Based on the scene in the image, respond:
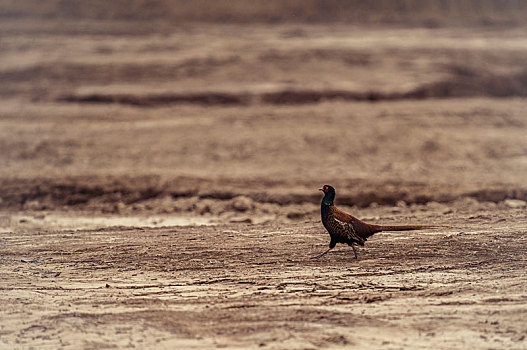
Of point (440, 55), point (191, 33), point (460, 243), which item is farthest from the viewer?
point (191, 33)

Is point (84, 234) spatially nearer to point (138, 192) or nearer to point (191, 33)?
point (138, 192)

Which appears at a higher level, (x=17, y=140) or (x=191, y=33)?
(x=191, y=33)

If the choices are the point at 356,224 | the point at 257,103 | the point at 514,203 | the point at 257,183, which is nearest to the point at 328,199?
the point at 356,224

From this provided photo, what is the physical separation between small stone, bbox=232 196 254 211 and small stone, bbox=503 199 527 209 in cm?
536

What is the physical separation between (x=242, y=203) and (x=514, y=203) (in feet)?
18.7

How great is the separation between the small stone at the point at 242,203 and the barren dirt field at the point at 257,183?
0.12ft

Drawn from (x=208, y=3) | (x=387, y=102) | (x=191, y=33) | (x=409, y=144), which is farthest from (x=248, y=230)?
(x=208, y=3)

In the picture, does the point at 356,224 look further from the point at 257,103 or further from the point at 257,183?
the point at 257,103

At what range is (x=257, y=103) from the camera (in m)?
14.8

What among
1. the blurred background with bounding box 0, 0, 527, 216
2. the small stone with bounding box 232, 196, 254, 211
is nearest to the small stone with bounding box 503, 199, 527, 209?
the blurred background with bounding box 0, 0, 527, 216

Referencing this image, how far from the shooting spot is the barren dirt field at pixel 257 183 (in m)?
5.46

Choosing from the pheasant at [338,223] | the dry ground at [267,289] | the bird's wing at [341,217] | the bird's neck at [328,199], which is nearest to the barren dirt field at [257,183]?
the dry ground at [267,289]

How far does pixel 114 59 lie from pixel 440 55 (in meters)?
10.4

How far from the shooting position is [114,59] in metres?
16.7
